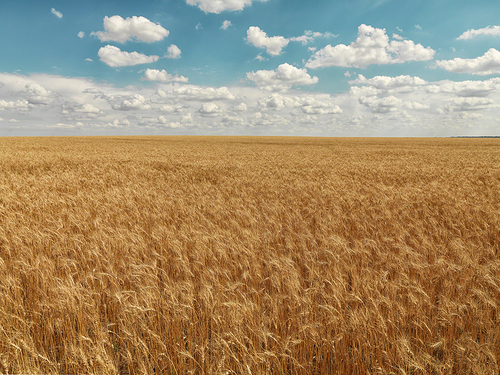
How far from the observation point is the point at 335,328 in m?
2.54

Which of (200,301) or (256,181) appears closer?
(200,301)

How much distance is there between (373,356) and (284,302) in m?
0.98

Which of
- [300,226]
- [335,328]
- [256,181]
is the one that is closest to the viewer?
[335,328]

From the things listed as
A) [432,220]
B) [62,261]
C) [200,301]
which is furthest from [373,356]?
[432,220]

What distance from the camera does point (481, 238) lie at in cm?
516

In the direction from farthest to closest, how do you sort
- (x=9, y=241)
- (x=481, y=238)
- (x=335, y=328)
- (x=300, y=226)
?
(x=300, y=226)
(x=481, y=238)
(x=9, y=241)
(x=335, y=328)

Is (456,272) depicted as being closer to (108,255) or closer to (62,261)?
(108,255)

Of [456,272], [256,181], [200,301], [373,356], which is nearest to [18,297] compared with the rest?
[200,301]

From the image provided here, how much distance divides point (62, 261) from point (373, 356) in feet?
12.8

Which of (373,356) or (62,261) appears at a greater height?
(62,261)

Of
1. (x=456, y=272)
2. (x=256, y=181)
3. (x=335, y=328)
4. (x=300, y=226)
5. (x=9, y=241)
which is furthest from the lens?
(x=256, y=181)

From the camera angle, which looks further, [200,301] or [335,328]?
[200,301]

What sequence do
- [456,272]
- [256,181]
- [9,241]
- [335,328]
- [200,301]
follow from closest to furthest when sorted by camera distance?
[335,328] → [200,301] → [456,272] → [9,241] → [256,181]

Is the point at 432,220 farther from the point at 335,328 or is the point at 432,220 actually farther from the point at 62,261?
the point at 62,261
